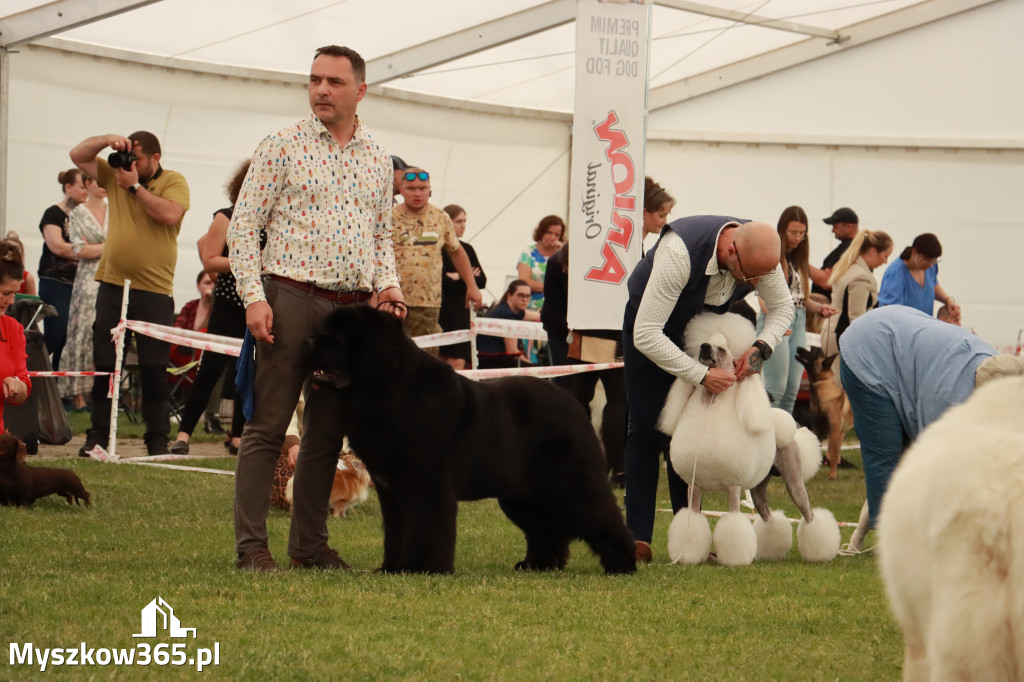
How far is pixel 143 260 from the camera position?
8148 mm

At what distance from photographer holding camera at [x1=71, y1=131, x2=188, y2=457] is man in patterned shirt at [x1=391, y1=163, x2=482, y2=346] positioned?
158 cm

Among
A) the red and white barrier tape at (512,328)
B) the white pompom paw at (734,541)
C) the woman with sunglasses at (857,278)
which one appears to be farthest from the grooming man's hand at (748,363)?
the woman with sunglasses at (857,278)

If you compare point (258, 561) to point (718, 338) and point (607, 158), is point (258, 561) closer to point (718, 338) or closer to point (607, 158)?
point (718, 338)

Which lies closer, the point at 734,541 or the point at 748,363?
the point at 748,363

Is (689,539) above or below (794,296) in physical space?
below

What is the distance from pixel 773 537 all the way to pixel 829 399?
4.45 meters

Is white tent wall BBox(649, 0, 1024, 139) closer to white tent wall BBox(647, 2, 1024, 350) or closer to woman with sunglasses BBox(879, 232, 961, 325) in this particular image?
white tent wall BBox(647, 2, 1024, 350)

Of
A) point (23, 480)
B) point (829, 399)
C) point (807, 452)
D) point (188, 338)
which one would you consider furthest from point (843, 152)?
point (23, 480)

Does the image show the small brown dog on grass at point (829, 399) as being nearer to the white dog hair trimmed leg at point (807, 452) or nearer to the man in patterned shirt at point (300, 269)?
the white dog hair trimmed leg at point (807, 452)

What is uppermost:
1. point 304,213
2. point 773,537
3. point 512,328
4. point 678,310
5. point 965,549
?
point 304,213

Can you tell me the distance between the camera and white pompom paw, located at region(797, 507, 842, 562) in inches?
218

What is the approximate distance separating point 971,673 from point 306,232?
10.1 feet

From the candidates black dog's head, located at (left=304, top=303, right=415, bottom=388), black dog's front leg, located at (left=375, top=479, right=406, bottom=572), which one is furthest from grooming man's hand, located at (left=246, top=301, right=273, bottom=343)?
black dog's front leg, located at (left=375, top=479, right=406, bottom=572)

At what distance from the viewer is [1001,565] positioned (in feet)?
6.84
